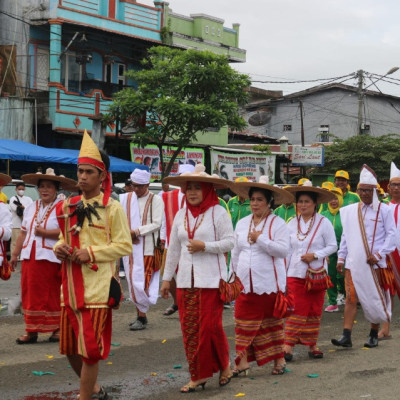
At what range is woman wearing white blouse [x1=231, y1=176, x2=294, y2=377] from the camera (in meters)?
7.79

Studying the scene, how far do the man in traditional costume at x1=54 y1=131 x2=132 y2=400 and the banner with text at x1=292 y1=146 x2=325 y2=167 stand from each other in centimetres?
3035

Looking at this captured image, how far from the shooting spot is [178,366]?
8.17 metres

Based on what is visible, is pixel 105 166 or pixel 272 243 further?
pixel 272 243

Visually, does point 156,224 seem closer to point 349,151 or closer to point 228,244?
point 228,244

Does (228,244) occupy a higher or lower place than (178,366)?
higher

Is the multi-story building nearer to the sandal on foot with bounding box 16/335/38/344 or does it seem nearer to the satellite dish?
the satellite dish

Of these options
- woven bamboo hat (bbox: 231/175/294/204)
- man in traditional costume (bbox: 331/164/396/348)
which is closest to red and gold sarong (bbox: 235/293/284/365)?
woven bamboo hat (bbox: 231/175/294/204)

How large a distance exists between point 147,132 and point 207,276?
20797mm

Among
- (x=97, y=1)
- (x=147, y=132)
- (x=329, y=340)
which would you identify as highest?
(x=97, y=1)

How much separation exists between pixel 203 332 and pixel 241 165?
25.5 meters

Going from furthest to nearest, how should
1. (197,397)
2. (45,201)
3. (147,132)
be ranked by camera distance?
1. (147,132)
2. (45,201)
3. (197,397)

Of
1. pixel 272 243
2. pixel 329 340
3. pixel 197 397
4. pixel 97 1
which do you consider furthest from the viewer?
pixel 97 1

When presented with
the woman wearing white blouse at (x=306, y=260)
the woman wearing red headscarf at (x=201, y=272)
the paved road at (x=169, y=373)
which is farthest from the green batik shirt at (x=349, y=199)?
the woman wearing red headscarf at (x=201, y=272)

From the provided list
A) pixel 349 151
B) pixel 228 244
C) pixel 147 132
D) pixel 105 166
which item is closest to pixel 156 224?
pixel 228 244
